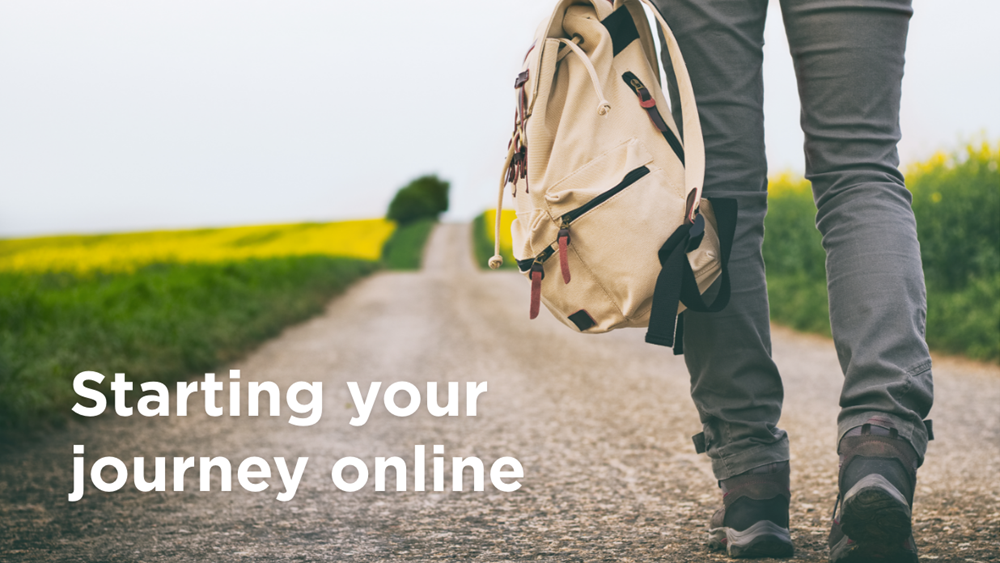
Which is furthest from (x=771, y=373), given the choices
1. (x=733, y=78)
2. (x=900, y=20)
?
(x=900, y=20)

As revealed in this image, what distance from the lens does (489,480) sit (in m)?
2.35

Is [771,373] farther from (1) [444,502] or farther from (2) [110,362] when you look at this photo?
(2) [110,362]

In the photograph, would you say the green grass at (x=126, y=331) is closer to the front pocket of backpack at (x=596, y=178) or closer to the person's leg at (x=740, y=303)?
the front pocket of backpack at (x=596, y=178)

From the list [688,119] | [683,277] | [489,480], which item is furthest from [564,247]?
[489,480]

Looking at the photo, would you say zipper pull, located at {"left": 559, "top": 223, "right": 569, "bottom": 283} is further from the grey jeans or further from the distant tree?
the distant tree

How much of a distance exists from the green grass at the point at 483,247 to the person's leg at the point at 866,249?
2546 centimetres

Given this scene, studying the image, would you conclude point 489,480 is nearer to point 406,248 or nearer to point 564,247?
point 564,247

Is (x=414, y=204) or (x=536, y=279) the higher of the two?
(x=414, y=204)

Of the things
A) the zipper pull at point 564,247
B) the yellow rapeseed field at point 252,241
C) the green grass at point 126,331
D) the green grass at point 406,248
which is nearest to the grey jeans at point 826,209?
the zipper pull at point 564,247

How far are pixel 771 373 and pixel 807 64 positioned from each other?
58 centimetres

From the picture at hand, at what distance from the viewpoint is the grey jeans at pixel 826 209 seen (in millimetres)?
1305

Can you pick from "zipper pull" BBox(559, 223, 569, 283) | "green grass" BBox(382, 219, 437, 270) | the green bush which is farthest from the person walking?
"green grass" BBox(382, 219, 437, 270)

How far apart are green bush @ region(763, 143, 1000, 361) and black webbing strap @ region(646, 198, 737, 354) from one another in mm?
4753

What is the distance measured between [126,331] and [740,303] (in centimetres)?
458
